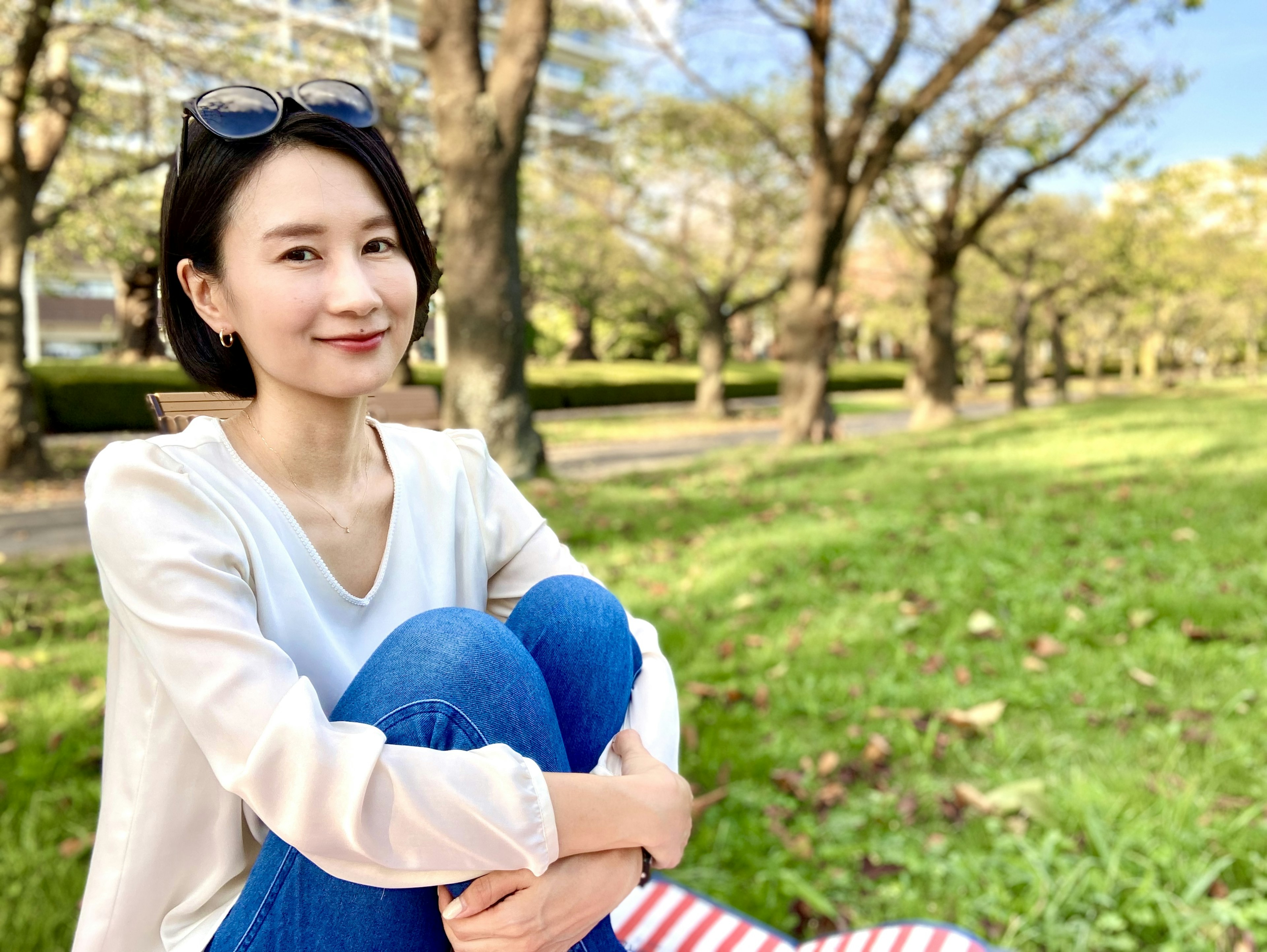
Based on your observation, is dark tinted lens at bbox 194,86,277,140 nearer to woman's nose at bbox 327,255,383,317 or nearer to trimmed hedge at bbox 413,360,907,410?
woman's nose at bbox 327,255,383,317

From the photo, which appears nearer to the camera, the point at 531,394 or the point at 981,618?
the point at 981,618

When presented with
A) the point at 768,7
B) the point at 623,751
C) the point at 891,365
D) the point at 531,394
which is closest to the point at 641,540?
the point at 623,751

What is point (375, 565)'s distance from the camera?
1.63m

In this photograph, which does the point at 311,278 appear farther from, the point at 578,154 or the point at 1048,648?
the point at 578,154

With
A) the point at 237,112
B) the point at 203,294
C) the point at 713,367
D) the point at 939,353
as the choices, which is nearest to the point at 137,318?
the point at 713,367

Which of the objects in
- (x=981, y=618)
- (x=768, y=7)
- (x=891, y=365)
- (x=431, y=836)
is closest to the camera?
(x=431, y=836)

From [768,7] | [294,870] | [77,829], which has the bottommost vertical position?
[77,829]

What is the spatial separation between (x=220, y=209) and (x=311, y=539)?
1.68ft

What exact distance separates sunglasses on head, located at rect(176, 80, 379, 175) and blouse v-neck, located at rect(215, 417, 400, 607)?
0.42 metres

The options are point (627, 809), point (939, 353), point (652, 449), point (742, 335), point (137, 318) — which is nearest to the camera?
point (627, 809)

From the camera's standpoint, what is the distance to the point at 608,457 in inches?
554

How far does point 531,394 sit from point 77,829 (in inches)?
787

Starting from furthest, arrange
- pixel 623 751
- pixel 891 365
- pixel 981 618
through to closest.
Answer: pixel 891 365 → pixel 981 618 → pixel 623 751

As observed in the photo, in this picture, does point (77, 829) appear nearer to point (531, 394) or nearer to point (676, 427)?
point (676, 427)
